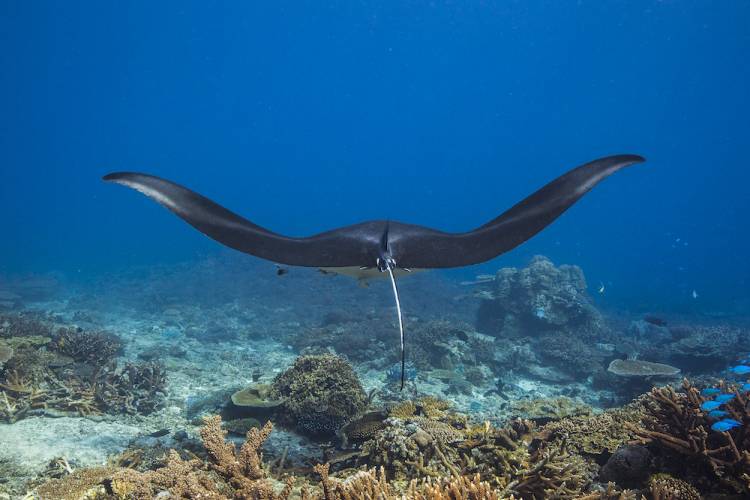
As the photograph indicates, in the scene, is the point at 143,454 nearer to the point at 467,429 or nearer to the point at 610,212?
the point at 467,429

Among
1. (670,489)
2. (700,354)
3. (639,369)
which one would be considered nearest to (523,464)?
(670,489)

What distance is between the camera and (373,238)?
12.5ft

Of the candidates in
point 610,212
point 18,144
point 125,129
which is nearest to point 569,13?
point 610,212

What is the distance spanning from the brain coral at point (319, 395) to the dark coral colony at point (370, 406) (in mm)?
30

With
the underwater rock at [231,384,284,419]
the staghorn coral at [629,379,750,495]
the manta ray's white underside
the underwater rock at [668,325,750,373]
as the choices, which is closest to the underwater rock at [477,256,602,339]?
the underwater rock at [668,325,750,373]

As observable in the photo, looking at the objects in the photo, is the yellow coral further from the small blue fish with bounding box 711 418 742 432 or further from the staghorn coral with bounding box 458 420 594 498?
the small blue fish with bounding box 711 418 742 432

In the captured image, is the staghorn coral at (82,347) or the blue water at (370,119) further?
the blue water at (370,119)

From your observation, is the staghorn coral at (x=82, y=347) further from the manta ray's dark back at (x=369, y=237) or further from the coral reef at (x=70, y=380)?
the manta ray's dark back at (x=369, y=237)

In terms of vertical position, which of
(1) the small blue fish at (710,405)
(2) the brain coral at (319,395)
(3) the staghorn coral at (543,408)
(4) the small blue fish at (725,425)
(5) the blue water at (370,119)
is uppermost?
(5) the blue water at (370,119)

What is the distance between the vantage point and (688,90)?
92.9 meters

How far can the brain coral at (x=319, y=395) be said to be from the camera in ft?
17.9

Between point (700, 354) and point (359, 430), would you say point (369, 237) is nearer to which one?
point (359, 430)

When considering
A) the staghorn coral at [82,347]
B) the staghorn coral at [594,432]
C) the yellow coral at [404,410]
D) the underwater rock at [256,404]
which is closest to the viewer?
the staghorn coral at [594,432]

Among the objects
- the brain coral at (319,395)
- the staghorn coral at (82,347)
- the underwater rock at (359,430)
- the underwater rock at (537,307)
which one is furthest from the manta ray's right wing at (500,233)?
the underwater rock at (537,307)
